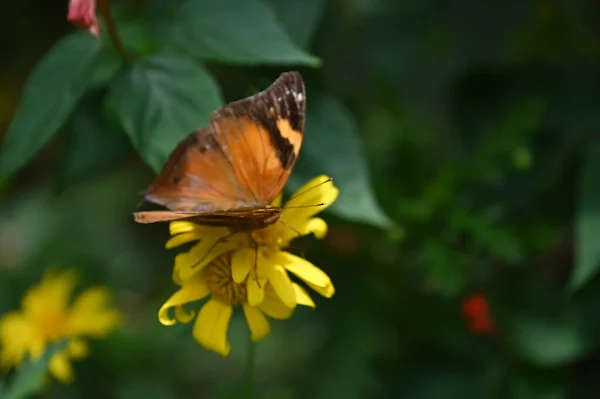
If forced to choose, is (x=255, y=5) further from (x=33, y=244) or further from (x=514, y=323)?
(x=33, y=244)

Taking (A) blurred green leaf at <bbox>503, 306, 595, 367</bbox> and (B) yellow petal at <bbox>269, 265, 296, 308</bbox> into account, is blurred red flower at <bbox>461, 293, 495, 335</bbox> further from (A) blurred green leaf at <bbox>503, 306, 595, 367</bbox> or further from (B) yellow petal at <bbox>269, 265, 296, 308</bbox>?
(B) yellow petal at <bbox>269, 265, 296, 308</bbox>

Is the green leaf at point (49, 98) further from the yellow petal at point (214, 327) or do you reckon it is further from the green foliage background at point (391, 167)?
the yellow petal at point (214, 327)

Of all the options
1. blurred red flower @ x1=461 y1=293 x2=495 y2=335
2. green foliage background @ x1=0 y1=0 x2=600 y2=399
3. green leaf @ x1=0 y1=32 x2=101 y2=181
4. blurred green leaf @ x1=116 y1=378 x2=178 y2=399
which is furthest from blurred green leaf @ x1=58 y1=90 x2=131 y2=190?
blurred red flower @ x1=461 y1=293 x2=495 y2=335

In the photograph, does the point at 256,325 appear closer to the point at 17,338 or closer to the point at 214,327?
the point at 214,327

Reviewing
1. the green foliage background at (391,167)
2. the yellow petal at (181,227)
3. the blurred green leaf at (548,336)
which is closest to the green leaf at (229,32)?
the green foliage background at (391,167)

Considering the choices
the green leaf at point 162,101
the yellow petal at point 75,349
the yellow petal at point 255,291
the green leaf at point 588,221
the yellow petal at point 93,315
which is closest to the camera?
the yellow petal at point 255,291

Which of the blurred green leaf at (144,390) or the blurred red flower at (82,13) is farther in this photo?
the blurred green leaf at (144,390)
